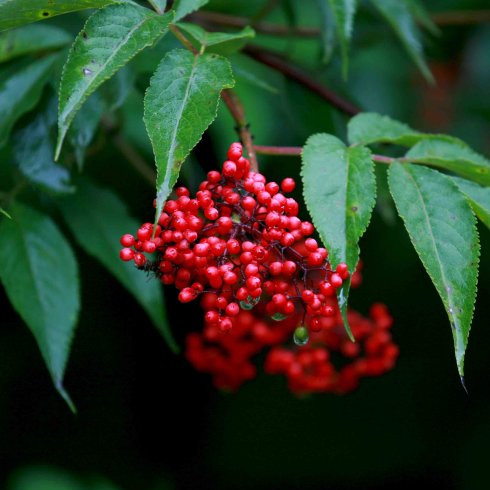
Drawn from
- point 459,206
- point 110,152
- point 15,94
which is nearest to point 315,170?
point 459,206

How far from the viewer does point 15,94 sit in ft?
5.29

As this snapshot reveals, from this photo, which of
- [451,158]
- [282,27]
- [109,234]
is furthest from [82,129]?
[282,27]

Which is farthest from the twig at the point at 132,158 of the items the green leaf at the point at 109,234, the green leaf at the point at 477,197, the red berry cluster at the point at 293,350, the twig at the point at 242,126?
the green leaf at the point at 477,197

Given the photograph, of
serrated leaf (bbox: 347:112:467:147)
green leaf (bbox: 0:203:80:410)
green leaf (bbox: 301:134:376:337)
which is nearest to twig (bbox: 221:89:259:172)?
green leaf (bbox: 301:134:376:337)

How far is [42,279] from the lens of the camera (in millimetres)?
1531

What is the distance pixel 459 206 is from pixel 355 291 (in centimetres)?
202

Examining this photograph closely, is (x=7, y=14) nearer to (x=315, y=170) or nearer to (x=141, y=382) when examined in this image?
(x=315, y=170)

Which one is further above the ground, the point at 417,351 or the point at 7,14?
the point at 7,14

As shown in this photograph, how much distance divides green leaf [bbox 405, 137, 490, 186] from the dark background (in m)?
1.11

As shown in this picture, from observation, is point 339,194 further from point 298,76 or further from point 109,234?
point 298,76

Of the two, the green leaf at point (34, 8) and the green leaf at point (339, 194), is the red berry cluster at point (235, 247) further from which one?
the green leaf at point (34, 8)

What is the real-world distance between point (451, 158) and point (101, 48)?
0.71 metres

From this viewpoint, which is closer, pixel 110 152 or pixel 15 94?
pixel 15 94

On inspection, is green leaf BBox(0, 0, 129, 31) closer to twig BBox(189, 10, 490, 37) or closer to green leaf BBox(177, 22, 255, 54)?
green leaf BBox(177, 22, 255, 54)
